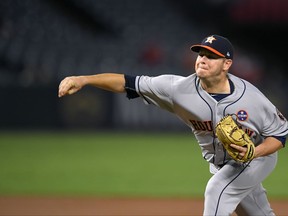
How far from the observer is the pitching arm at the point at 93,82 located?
189 inches

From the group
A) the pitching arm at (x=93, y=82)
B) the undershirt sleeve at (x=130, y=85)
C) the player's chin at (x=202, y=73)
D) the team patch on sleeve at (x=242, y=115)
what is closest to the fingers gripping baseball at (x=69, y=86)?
the pitching arm at (x=93, y=82)

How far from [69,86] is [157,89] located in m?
0.78

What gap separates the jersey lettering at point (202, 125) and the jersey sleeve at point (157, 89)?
0.79ft

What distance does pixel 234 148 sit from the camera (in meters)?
4.82

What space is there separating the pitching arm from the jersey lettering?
63 cm

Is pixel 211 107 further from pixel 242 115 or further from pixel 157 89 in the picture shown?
pixel 157 89

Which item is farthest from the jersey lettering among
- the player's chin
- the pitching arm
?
the pitching arm

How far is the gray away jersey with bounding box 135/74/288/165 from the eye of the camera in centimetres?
505

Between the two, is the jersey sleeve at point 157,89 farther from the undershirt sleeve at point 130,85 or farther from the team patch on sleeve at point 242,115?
the team patch on sleeve at point 242,115

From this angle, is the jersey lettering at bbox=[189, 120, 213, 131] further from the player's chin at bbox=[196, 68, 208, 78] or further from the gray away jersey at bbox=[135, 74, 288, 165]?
the player's chin at bbox=[196, 68, 208, 78]

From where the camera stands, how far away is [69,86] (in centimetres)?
480

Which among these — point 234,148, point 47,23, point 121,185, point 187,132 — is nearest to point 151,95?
point 234,148

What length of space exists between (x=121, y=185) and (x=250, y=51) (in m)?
11.2

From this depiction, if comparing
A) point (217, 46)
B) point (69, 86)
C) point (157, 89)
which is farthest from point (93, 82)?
point (217, 46)
